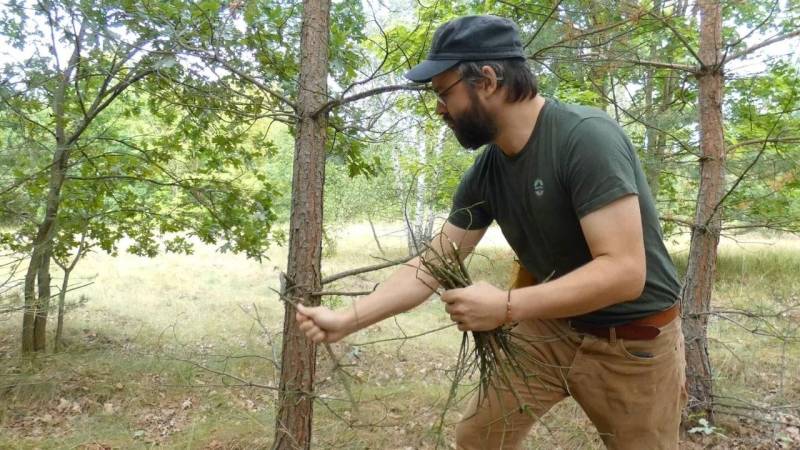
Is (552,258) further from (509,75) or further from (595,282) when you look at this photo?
(509,75)

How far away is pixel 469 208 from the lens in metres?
2.10

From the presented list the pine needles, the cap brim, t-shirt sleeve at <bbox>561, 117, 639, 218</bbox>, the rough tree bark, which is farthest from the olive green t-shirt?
the rough tree bark

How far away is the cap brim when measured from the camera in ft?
5.52

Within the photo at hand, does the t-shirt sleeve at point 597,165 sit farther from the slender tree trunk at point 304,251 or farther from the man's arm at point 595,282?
the slender tree trunk at point 304,251

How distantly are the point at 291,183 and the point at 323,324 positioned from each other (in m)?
1.15

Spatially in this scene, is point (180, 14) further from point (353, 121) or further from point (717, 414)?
point (717, 414)

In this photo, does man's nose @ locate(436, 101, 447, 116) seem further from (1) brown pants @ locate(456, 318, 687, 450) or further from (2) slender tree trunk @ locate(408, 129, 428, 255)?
(1) brown pants @ locate(456, 318, 687, 450)

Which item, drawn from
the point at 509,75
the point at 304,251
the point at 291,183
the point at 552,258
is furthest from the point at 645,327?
the point at 291,183

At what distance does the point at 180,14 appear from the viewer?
2.82m

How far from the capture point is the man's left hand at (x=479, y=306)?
1513mm

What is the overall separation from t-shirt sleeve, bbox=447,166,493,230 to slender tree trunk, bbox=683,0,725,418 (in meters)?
2.56

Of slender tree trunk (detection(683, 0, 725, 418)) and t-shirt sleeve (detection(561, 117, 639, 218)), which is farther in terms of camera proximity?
slender tree trunk (detection(683, 0, 725, 418))

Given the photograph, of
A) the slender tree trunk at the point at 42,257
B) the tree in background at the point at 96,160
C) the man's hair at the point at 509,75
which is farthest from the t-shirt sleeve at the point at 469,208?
the slender tree trunk at the point at 42,257

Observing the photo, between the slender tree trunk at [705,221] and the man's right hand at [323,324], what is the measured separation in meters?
3.18
